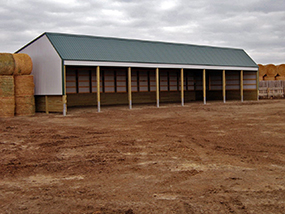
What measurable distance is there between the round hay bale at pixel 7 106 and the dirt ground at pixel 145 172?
6438 mm

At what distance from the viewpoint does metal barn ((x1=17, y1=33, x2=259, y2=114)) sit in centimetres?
1870

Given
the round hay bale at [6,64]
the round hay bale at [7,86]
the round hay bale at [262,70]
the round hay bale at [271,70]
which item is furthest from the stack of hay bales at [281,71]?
the round hay bale at [7,86]

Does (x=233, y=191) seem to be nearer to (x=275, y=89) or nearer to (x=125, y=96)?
(x=125, y=96)

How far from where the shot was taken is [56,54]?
18.0 metres

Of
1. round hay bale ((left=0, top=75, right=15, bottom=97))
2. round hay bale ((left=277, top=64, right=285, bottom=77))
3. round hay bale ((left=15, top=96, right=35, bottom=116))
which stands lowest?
round hay bale ((left=15, top=96, right=35, bottom=116))

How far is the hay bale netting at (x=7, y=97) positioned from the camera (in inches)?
638

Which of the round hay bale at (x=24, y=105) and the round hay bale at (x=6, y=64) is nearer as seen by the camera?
the round hay bale at (x=6, y=64)

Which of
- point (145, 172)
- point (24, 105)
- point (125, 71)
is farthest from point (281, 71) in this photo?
point (145, 172)

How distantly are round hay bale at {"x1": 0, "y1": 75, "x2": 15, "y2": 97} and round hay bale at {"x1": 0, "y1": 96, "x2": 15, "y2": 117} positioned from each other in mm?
208

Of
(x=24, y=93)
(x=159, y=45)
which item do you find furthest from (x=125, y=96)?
(x=24, y=93)

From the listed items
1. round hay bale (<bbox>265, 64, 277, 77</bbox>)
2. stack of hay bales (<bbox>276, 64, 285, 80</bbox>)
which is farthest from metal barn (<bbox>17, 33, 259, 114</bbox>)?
stack of hay bales (<bbox>276, 64, 285, 80</bbox>)

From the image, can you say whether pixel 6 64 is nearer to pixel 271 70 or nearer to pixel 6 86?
pixel 6 86

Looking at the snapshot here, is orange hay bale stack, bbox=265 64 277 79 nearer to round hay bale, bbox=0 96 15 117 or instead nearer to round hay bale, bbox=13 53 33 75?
round hay bale, bbox=13 53 33 75

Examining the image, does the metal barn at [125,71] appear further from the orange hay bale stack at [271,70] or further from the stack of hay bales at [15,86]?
the orange hay bale stack at [271,70]
